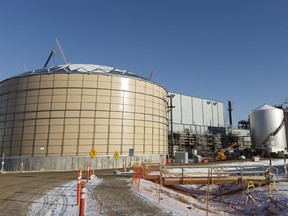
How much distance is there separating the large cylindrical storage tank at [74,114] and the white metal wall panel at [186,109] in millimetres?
29129

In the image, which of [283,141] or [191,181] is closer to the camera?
[191,181]

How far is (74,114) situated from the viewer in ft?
131

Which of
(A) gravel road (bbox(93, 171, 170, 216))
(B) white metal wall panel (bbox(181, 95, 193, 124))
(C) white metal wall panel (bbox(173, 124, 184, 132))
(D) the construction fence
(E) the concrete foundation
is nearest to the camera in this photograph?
(A) gravel road (bbox(93, 171, 170, 216))

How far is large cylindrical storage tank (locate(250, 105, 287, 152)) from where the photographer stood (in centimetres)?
6706

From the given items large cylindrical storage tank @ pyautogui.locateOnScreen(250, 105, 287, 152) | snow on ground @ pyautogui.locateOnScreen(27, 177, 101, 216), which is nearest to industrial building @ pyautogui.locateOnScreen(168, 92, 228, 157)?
large cylindrical storage tank @ pyautogui.locateOnScreen(250, 105, 287, 152)

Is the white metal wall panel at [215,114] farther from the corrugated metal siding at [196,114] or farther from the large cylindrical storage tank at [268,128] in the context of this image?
the large cylindrical storage tank at [268,128]

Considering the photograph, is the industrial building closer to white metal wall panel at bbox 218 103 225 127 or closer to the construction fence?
white metal wall panel at bbox 218 103 225 127

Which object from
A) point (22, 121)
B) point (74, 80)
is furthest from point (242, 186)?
point (22, 121)

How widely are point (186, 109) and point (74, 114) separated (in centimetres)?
4164

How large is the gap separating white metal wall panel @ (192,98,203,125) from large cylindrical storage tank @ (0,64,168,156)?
33.6 meters

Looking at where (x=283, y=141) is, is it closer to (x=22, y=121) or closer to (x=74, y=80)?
(x=74, y=80)

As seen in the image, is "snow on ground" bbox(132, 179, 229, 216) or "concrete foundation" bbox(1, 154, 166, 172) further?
"concrete foundation" bbox(1, 154, 166, 172)

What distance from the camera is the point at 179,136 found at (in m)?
66.6

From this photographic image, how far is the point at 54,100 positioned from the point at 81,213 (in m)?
35.9
